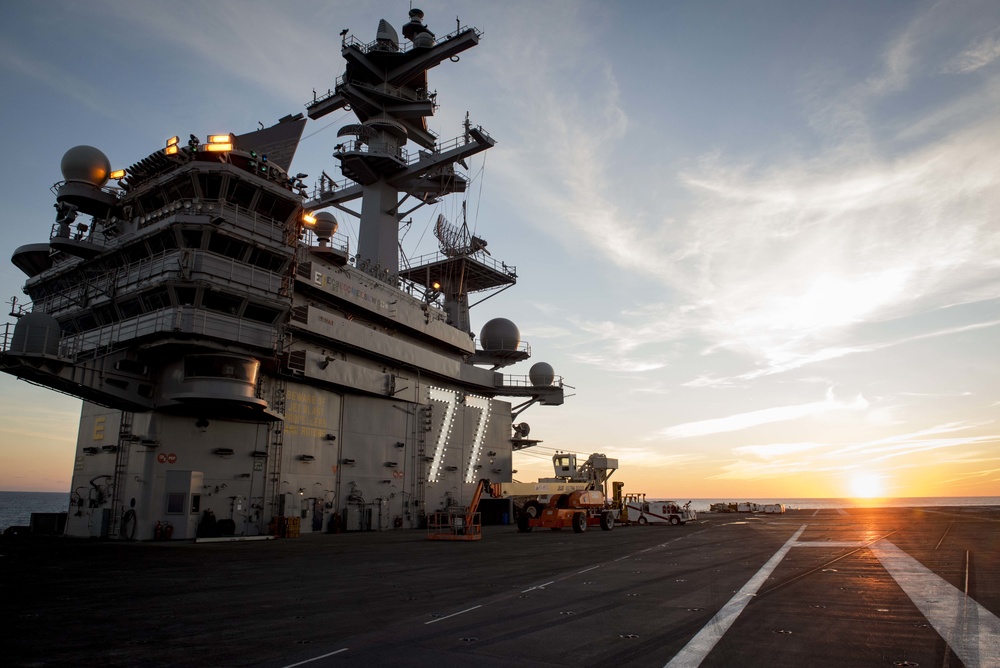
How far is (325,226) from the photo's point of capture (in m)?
38.5

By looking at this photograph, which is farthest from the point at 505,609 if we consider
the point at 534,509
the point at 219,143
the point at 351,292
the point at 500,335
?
the point at 500,335

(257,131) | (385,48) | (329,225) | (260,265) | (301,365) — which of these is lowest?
(301,365)

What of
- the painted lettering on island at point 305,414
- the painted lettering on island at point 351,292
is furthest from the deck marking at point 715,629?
the painted lettering on island at point 351,292

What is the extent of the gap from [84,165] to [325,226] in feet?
41.6

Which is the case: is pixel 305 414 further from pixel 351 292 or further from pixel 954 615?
pixel 954 615

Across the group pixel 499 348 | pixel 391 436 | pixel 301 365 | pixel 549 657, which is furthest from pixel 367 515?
pixel 549 657

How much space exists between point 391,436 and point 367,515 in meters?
5.27

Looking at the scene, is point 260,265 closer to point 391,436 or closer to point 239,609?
point 391,436

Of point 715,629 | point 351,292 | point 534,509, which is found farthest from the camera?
point 534,509

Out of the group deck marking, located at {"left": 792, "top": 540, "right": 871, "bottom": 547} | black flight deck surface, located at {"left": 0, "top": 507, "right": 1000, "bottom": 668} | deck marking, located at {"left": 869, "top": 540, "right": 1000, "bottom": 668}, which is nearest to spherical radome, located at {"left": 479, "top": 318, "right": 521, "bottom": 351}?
deck marking, located at {"left": 792, "top": 540, "right": 871, "bottom": 547}

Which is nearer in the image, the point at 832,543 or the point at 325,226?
the point at 832,543

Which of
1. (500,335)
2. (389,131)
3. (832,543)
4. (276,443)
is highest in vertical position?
(389,131)

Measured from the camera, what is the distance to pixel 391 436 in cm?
4066

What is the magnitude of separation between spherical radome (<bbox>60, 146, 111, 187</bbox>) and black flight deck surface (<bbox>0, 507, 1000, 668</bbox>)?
20719mm
